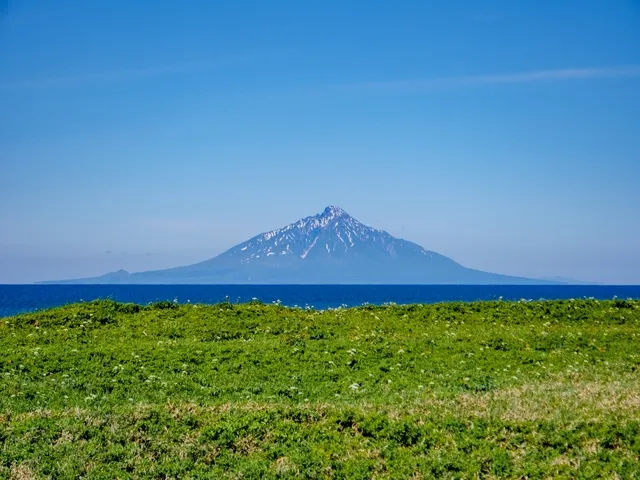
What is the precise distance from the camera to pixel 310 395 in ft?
54.0

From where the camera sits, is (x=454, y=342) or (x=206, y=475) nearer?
(x=206, y=475)

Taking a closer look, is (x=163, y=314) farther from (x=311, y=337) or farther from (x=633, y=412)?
(x=633, y=412)

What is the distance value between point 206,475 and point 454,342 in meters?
14.9

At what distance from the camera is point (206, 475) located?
35.4ft

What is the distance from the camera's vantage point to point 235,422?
41.5 ft

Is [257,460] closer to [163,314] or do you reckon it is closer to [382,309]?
[163,314]

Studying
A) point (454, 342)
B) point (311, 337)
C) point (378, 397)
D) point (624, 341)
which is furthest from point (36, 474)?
point (624, 341)

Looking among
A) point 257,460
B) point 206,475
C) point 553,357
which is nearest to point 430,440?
point 257,460

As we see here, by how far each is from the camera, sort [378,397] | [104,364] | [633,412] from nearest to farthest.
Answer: [633,412]
[378,397]
[104,364]

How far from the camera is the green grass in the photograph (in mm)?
11172

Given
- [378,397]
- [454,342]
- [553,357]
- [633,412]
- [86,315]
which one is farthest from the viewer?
[86,315]

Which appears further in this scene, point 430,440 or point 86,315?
point 86,315

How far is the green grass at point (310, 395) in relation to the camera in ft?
36.7

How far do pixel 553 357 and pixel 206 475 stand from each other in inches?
590
